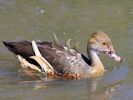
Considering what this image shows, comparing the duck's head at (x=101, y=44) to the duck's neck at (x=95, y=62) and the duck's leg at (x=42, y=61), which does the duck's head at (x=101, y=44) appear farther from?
the duck's leg at (x=42, y=61)

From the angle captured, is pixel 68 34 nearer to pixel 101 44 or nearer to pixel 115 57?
pixel 101 44

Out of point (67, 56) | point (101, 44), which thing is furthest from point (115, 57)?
point (67, 56)

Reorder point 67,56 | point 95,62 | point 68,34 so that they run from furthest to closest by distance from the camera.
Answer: point 68,34
point 95,62
point 67,56

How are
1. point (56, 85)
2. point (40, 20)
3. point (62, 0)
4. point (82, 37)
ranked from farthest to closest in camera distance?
point (62, 0) < point (40, 20) < point (82, 37) < point (56, 85)

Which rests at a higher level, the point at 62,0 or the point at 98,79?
the point at 62,0

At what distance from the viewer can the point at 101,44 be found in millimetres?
11438

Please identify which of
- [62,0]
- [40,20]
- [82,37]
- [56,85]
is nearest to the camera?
[56,85]

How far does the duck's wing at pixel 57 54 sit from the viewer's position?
11320mm

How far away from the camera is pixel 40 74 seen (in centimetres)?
1145

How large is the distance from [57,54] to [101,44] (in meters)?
0.80

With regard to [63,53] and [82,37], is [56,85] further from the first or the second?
[82,37]

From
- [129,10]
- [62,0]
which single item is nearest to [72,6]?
[62,0]

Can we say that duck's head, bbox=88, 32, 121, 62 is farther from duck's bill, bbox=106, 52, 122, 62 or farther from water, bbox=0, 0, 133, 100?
water, bbox=0, 0, 133, 100

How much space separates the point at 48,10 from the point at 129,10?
72.1 inches
